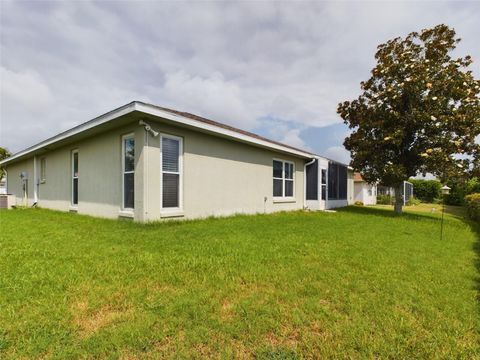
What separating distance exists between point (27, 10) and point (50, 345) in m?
8.57

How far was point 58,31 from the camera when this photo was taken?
24.6 feet

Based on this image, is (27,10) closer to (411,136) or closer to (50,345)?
(50,345)

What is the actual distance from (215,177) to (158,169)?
86.6 inches

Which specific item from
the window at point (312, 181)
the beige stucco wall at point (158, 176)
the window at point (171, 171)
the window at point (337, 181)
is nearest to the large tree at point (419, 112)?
the window at point (312, 181)

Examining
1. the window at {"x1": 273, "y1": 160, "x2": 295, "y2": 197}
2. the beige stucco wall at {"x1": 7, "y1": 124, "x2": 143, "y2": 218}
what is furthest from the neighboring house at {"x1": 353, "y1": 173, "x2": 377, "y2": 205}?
the beige stucco wall at {"x1": 7, "y1": 124, "x2": 143, "y2": 218}

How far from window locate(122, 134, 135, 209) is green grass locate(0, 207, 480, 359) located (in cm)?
223

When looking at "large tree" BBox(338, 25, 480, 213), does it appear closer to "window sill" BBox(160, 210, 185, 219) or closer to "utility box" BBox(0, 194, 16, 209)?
"window sill" BBox(160, 210, 185, 219)

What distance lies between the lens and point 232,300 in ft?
8.78

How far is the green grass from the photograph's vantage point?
6.44 ft

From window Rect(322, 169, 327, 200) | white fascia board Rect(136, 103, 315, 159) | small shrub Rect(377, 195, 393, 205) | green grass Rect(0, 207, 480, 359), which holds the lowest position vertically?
small shrub Rect(377, 195, 393, 205)

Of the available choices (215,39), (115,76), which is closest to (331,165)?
(215,39)

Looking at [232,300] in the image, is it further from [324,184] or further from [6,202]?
[6,202]

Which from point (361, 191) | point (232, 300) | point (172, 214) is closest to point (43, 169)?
point (172, 214)

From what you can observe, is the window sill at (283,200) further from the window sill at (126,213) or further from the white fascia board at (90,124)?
the white fascia board at (90,124)
